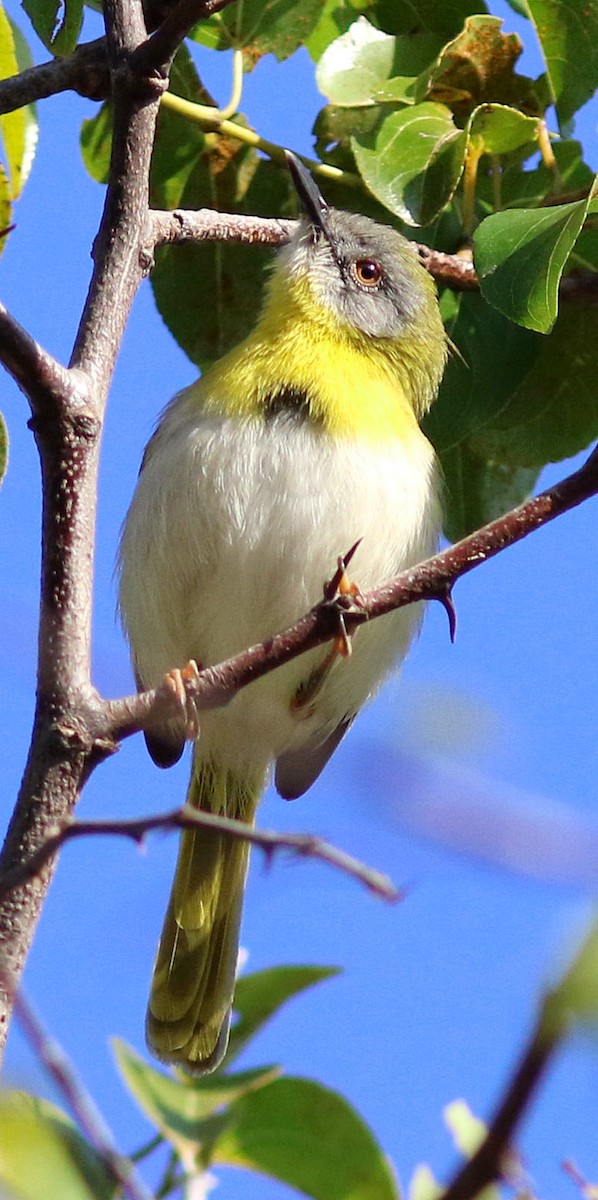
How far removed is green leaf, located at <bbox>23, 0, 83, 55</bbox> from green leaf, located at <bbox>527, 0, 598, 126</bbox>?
108cm

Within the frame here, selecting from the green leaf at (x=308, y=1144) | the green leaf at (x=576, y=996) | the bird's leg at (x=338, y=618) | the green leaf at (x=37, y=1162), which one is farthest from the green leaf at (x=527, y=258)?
the green leaf at (x=576, y=996)

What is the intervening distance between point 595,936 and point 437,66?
3.27m

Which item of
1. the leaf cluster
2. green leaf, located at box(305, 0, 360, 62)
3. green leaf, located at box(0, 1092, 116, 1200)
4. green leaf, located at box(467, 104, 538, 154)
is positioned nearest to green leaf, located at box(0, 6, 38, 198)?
the leaf cluster

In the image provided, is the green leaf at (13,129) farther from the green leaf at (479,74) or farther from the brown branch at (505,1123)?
the brown branch at (505,1123)

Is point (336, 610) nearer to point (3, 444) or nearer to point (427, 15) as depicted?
point (3, 444)

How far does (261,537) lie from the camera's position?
368 centimetres

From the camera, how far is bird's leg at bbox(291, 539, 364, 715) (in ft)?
7.34

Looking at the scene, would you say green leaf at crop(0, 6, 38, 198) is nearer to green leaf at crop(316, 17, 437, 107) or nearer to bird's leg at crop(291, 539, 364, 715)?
green leaf at crop(316, 17, 437, 107)

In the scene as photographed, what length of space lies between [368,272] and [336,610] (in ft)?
8.02

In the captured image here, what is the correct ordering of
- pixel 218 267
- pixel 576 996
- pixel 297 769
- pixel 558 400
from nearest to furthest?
pixel 576 996 → pixel 558 400 → pixel 218 267 → pixel 297 769

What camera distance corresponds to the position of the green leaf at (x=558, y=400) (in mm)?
3748

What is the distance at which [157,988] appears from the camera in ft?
12.9

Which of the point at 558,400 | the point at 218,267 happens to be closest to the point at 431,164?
the point at 558,400

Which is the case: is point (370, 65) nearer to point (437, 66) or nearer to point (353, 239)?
point (437, 66)
